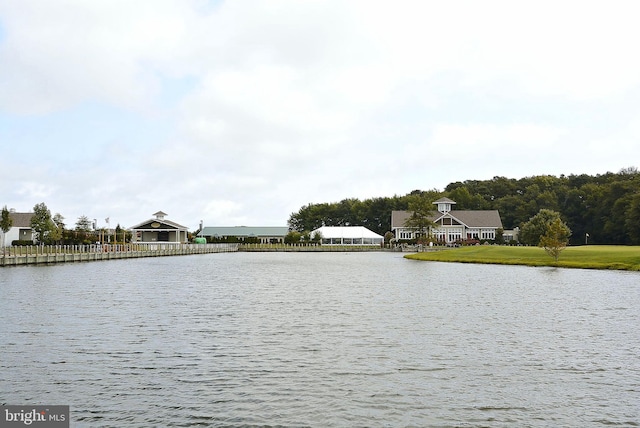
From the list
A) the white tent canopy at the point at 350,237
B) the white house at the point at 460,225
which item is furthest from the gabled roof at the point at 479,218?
the white tent canopy at the point at 350,237

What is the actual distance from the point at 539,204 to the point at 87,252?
97027mm

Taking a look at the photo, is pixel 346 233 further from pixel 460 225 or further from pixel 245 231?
pixel 245 231

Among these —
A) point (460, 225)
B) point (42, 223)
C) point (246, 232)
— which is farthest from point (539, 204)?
point (42, 223)

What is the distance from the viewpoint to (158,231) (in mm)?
134375

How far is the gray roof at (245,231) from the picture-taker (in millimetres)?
164750

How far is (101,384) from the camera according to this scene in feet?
48.3

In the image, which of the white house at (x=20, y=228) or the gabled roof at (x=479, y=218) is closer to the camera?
the white house at (x=20, y=228)

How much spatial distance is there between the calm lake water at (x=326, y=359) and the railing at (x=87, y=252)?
35.2 meters

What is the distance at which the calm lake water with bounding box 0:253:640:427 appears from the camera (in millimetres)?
12930

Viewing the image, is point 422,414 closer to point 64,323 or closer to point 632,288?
point 64,323

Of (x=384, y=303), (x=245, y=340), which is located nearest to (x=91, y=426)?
(x=245, y=340)

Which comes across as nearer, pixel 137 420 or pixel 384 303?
pixel 137 420

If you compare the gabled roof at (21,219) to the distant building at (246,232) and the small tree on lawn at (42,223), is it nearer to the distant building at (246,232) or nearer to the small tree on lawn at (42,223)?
the small tree on lawn at (42,223)

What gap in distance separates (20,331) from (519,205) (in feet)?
433
